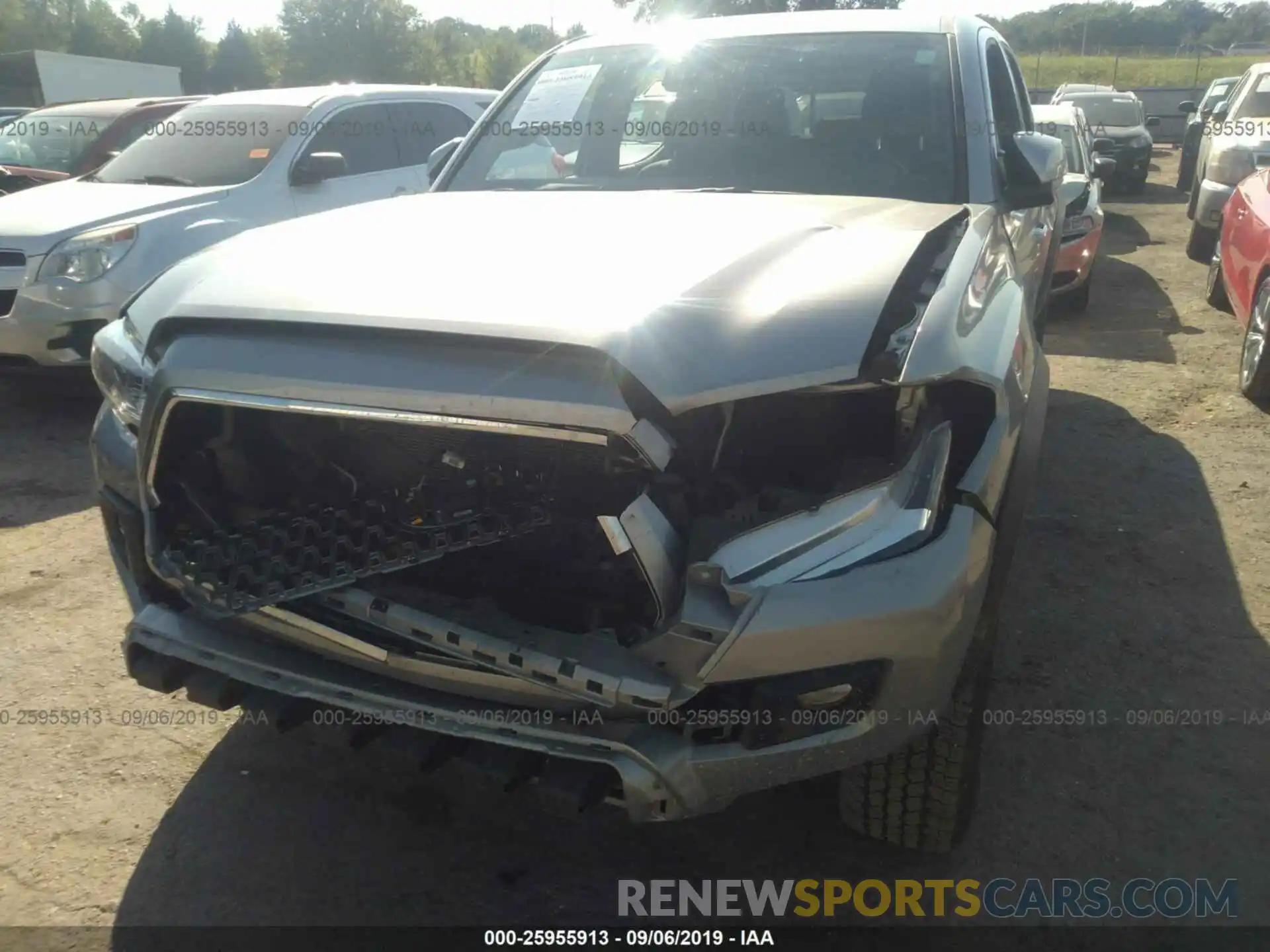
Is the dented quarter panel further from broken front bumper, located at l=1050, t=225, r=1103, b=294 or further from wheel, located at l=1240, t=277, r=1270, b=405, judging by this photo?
broken front bumper, located at l=1050, t=225, r=1103, b=294

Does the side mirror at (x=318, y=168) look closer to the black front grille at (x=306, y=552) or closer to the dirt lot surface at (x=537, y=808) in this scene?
the dirt lot surface at (x=537, y=808)

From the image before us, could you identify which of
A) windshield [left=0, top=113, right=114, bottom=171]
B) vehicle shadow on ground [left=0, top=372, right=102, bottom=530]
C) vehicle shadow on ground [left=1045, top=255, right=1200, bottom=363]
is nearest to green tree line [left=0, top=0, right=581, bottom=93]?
windshield [left=0, top=113, right=114, bottom=171]

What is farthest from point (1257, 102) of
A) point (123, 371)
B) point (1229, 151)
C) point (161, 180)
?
point (123, 371)

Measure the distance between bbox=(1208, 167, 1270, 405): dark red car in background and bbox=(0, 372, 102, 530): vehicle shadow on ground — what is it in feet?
19.4

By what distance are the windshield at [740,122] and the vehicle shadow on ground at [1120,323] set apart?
13.5 feet

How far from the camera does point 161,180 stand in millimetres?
6141

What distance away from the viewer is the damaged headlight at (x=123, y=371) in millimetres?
2320

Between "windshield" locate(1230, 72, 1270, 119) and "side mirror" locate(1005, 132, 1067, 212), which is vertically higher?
"side mirror" locate(1005, 132, 1067, 212)

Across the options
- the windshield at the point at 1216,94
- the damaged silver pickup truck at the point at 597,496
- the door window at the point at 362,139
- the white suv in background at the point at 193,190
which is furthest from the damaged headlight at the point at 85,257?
the windshield at the point at 1216,94

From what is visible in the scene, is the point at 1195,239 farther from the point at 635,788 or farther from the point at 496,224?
the point at 635,788

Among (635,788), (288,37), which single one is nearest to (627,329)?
(635,788)

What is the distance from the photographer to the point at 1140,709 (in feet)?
9.51

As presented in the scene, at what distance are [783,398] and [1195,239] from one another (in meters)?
9.62

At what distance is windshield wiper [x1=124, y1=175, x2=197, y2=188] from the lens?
607 cm
